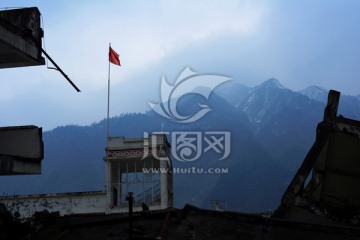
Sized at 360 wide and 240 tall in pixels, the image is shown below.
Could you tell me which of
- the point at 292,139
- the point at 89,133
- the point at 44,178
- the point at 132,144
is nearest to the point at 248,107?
the point at 292,139

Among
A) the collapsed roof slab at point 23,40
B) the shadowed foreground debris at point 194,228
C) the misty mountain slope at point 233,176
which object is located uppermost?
the collapsed roof slab at point 23,40

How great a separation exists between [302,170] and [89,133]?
137 metres

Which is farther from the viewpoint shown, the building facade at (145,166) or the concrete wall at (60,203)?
the building facade at (145,166)

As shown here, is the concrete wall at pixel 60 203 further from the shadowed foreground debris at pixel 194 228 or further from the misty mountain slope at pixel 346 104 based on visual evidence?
the misty mountain slope at pixel 346 104

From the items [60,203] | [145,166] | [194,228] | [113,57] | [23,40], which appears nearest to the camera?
[194,228]

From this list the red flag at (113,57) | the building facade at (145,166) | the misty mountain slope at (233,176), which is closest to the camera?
the building facade at (145,166)

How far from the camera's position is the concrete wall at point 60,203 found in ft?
86.2

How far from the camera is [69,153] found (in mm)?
131500

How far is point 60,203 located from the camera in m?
26.4

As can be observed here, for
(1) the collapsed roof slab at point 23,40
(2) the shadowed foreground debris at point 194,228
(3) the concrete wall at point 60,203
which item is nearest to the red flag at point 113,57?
(3) the concrete wall at point 60,203

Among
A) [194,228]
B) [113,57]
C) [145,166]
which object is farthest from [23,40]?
[113,57]

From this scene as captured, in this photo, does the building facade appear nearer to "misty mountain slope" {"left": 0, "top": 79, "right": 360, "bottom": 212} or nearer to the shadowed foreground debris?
the shadowed foreground debris

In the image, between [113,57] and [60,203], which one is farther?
[113,57]

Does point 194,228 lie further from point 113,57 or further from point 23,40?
point 113,57
